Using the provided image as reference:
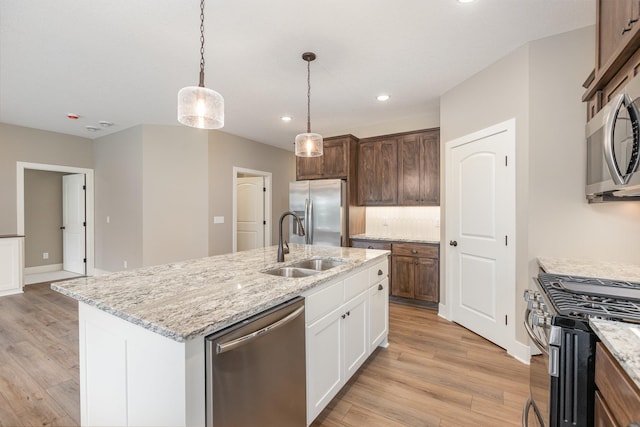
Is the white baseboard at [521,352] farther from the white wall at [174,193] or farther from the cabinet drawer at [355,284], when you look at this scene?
the white wall at [174,193]

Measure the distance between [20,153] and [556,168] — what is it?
7269mm

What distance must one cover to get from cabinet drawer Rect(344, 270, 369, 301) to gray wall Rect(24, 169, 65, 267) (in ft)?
22.5

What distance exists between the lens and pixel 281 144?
6.10 metres

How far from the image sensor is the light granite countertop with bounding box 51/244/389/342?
1.03m

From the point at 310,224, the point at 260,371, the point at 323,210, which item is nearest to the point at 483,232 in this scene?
the point at 323,210

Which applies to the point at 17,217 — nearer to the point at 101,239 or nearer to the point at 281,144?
the point at 101,239

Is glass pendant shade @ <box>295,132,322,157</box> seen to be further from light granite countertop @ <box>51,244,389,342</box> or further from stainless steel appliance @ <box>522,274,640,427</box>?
stainless steel appliance @ <box>522,274,640,427</box>

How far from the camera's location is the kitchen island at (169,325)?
38.7 inches

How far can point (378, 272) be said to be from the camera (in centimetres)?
246

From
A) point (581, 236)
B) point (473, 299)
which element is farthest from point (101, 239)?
point (581, 236)

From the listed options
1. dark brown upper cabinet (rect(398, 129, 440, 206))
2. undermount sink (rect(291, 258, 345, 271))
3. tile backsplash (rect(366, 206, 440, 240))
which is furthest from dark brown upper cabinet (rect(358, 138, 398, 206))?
undermount sink (rect(291, 258, 345, 271))

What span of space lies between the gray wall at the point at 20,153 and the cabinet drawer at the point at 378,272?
5875mm

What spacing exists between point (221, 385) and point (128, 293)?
2.17 feet

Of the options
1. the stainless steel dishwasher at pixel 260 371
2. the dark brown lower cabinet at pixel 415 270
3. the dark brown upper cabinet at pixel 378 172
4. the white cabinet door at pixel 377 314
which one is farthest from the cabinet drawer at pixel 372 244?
the stainless steel dishwasher at pixel 260 371
